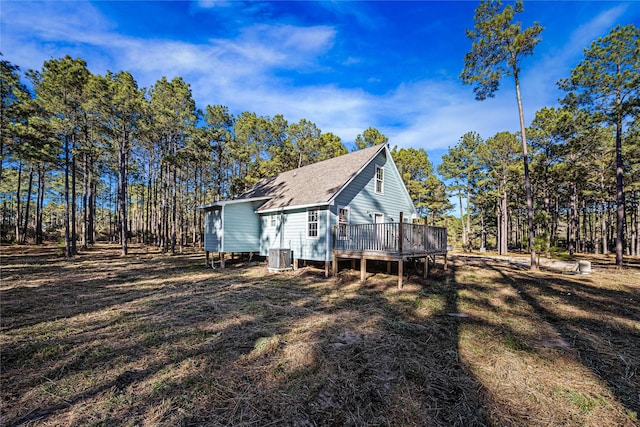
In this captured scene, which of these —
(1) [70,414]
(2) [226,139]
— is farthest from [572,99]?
(2) [226,139]

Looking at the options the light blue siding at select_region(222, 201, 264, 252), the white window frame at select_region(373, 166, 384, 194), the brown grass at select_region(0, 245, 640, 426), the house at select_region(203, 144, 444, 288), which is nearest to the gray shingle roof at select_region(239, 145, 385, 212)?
the house at select_region(203, 144, 444, 288)

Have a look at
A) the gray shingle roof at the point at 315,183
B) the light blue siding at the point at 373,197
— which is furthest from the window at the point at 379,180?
the gray shingle roof at the point at 315,183

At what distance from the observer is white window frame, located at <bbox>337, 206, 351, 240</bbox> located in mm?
13008

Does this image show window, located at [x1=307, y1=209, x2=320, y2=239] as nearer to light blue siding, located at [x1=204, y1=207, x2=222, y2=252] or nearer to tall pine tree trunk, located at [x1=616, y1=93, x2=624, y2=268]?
light blue siding, located at [x1=204, y1=207, x2=222, y2=252]

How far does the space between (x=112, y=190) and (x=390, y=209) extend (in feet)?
162

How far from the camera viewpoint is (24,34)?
32.2ft

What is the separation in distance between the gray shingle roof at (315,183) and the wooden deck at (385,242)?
208 centimetres

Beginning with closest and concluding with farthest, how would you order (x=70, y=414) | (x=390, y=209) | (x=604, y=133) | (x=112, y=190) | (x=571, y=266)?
(x=70, y=414) → (x=571, y=266) → (x=390, y=209) → (x=604, y=133) → (x=112, y=190)

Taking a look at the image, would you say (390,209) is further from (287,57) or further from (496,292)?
(287,57)

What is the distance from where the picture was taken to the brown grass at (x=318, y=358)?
3.25 meters

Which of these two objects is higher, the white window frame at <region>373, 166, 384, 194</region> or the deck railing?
the white window frame at <region>373, 166, 384, 194</region>

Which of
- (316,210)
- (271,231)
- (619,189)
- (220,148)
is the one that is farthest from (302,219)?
(619,189)

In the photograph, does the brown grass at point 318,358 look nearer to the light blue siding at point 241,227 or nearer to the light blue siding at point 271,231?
the light blue siding at point 241,227

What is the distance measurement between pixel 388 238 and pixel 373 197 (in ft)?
14.7
